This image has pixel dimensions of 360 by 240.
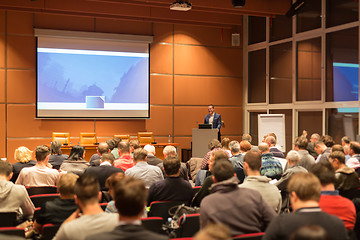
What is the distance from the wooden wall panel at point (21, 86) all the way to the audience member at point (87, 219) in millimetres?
8575

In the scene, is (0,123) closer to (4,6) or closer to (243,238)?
(4,6)

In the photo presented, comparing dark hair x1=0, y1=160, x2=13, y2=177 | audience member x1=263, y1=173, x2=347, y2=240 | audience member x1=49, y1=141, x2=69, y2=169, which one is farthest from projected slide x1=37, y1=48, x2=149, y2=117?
audience member x1=263, y1=173, x2=347, y2=240

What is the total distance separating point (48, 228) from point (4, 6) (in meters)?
8.27

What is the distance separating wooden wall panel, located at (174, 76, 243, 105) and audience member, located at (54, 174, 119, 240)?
9620 mm

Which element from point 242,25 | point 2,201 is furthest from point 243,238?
point 242,25

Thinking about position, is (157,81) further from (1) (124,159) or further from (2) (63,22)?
(1) (124,159)

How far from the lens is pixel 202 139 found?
10203 mm

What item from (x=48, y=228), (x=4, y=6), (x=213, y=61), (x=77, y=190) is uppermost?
(x=4, y=6)

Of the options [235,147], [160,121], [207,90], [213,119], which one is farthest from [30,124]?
[235,147]

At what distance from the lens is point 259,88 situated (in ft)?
41.0

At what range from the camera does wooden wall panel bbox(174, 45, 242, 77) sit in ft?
39.7

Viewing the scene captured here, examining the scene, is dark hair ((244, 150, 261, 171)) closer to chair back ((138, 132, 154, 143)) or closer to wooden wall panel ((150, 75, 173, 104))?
chair back ((138, 132, 154, 143))

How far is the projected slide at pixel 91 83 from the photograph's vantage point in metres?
10.6

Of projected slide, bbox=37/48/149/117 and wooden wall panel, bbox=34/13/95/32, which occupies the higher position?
wooden wall panel, bbox=34/13/95/32
